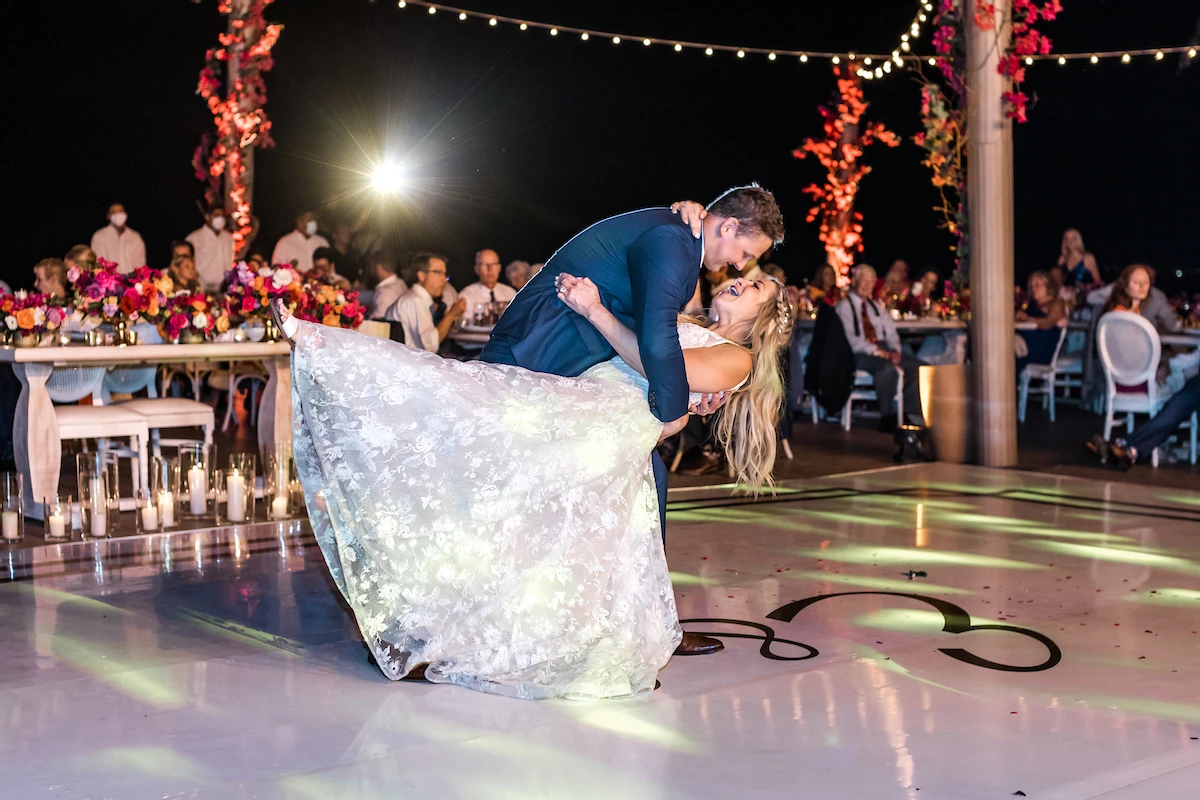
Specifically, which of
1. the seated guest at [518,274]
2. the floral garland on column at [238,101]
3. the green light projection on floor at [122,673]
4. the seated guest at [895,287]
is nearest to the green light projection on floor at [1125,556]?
the green light projection on floor at [122,673]

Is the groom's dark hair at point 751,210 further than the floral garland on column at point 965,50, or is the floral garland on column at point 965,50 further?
the floral garland on column at point 965,50

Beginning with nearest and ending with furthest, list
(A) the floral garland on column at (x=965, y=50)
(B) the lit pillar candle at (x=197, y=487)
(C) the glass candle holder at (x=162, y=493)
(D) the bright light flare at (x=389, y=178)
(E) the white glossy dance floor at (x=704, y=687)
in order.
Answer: (E) the white glossy dance floor at (x=704, y=687)
(C) the glass candle holder at (x=162, y=493)
(B) the lit pillar candle at (x=197, y=487)
(A) the floral garland on column at (x=965, y=50)
(D) the bright light flare at (x=389, y=178)

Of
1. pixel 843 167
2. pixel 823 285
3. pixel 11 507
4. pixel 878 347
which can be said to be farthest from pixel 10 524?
pixel 843 167

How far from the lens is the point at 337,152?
49.0 feet

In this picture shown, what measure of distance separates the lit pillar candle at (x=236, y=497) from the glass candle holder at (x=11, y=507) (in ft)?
2.73

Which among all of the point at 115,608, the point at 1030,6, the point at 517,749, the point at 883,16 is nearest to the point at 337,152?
the point at 883,16

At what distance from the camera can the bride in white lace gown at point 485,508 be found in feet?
11.3

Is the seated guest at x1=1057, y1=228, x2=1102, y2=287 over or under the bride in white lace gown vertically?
over

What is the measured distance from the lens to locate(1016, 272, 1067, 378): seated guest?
10453 millimetres

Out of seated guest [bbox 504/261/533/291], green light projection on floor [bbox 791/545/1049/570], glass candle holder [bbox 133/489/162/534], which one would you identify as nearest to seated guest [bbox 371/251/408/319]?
seated guest [bbox 504/261/533/291]

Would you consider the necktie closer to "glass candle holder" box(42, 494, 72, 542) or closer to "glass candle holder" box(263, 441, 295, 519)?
"glass candle holder" box(263, 441, 295, 519)

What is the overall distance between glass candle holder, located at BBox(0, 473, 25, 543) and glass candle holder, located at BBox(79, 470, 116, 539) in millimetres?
235

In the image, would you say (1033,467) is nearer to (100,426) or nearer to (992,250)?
(992,250)

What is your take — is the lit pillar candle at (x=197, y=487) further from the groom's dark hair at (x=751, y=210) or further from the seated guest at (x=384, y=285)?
the groom's dark hair at (x=751, y=210)
